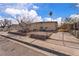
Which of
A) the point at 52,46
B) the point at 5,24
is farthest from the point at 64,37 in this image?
the point at 5,24

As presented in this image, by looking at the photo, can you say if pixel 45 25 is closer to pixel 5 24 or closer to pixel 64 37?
pixel 64 37

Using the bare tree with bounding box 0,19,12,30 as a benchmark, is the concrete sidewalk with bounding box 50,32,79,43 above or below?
below

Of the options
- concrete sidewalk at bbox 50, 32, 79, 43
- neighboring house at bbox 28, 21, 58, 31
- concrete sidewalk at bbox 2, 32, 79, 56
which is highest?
neighboring house at bbox 28, 21, 58, 31

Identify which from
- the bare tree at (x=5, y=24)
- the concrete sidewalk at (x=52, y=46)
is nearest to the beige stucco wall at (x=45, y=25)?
the concrete sidewalk at (x=52, y=46)

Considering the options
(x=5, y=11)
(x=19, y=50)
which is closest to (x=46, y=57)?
(x=19, y=50)

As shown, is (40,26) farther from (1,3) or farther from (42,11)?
(1,3)

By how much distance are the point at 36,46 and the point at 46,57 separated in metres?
0.18

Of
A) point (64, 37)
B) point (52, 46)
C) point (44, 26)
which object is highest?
point (44, 26)

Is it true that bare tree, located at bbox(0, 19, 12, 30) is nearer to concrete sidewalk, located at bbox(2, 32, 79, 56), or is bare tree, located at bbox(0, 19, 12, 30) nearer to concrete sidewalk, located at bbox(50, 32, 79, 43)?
concrete sidewalk, located at bbox(2, 32, 79, 56)

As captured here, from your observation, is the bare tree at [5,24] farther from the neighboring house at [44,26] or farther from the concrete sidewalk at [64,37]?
the concrete sidewalk at [64,37]

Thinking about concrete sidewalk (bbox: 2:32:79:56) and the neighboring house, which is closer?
concrete sidewalk (bbox: 2:32:79:56)

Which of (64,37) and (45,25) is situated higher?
(45,25)

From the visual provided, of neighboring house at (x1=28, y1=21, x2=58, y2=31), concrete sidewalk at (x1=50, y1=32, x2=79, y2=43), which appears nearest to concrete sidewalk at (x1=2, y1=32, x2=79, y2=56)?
concrete sidewalk at (x1=50, y1=32, x2=79, y2=43)

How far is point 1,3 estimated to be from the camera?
85.9 inches
